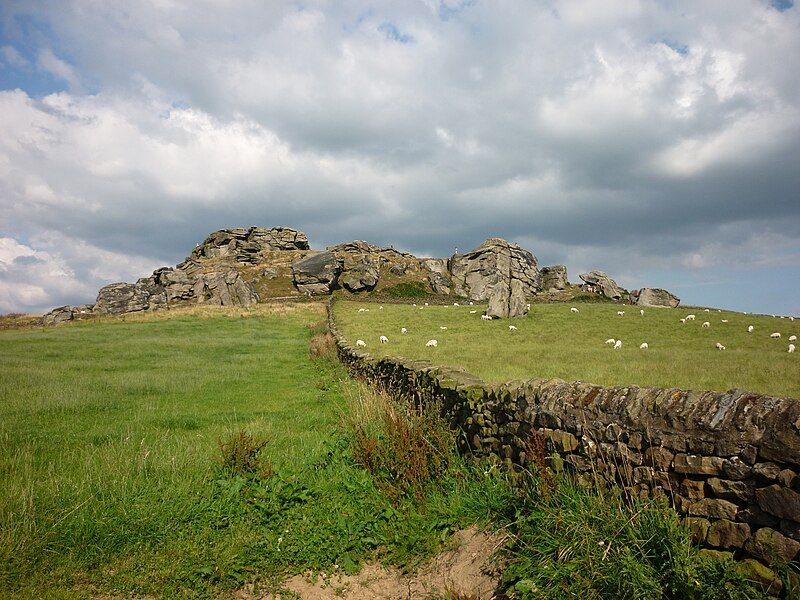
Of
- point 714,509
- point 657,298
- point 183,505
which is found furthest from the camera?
point 657,298

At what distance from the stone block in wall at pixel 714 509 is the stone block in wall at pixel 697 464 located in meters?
0.23

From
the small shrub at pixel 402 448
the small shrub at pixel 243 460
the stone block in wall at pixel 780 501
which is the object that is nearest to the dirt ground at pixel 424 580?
the small shrub at pixel 402 448

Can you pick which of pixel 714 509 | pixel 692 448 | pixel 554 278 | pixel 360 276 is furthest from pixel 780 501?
pixel 554 278

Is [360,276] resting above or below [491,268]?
below

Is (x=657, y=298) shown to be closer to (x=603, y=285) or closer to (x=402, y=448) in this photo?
(x=603, y=285)

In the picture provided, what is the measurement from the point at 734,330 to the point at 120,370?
32.3 metres

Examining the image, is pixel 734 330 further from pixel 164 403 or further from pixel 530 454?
pixel 164 403

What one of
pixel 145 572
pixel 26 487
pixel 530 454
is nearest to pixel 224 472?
pixel 145 572

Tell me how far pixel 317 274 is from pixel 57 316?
32.6 m

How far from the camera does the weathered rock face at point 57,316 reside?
44825mm

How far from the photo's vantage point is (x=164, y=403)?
1264 centimetres

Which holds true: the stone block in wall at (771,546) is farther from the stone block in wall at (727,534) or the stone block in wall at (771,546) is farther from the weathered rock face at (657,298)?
the weathered rock face at (657,298)

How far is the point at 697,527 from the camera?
3.90 m

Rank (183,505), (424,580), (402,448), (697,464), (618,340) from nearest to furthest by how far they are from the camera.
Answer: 1. (697,464)
2. (424,580)
3. (183,505)
4. (402,448)
5. (618,340)
